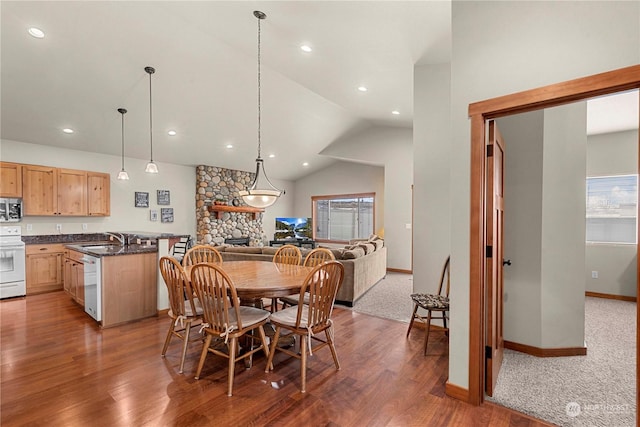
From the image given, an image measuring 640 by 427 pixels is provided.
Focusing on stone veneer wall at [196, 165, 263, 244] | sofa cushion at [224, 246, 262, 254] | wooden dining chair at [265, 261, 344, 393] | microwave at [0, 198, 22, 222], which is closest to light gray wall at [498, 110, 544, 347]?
wooden dining chair at [265, 261, 344, 393]

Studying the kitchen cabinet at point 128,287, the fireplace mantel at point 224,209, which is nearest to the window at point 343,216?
the fireplace mantel at point 224,209

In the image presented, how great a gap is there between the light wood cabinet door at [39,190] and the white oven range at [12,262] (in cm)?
40

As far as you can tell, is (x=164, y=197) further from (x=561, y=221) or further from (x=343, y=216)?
(x=561, y=221)

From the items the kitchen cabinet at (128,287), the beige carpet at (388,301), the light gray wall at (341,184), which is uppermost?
the light gray wall at (341,184)

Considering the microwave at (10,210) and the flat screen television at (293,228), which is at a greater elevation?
the microwave at (10,210)

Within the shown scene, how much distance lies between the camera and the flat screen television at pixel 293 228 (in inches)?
378

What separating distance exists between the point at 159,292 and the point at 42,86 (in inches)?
128

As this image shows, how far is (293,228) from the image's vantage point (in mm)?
9711

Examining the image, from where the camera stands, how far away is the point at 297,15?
9.47ft

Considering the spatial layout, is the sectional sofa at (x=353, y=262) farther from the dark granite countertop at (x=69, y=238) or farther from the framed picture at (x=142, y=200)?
the framed picture at (x=142, y=200)

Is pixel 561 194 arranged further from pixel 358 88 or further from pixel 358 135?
pixel 358 135

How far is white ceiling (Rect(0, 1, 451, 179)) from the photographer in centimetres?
299

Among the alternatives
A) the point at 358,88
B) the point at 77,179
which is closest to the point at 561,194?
the point at 358,88

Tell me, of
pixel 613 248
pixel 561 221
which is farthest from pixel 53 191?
pixel 613 248
